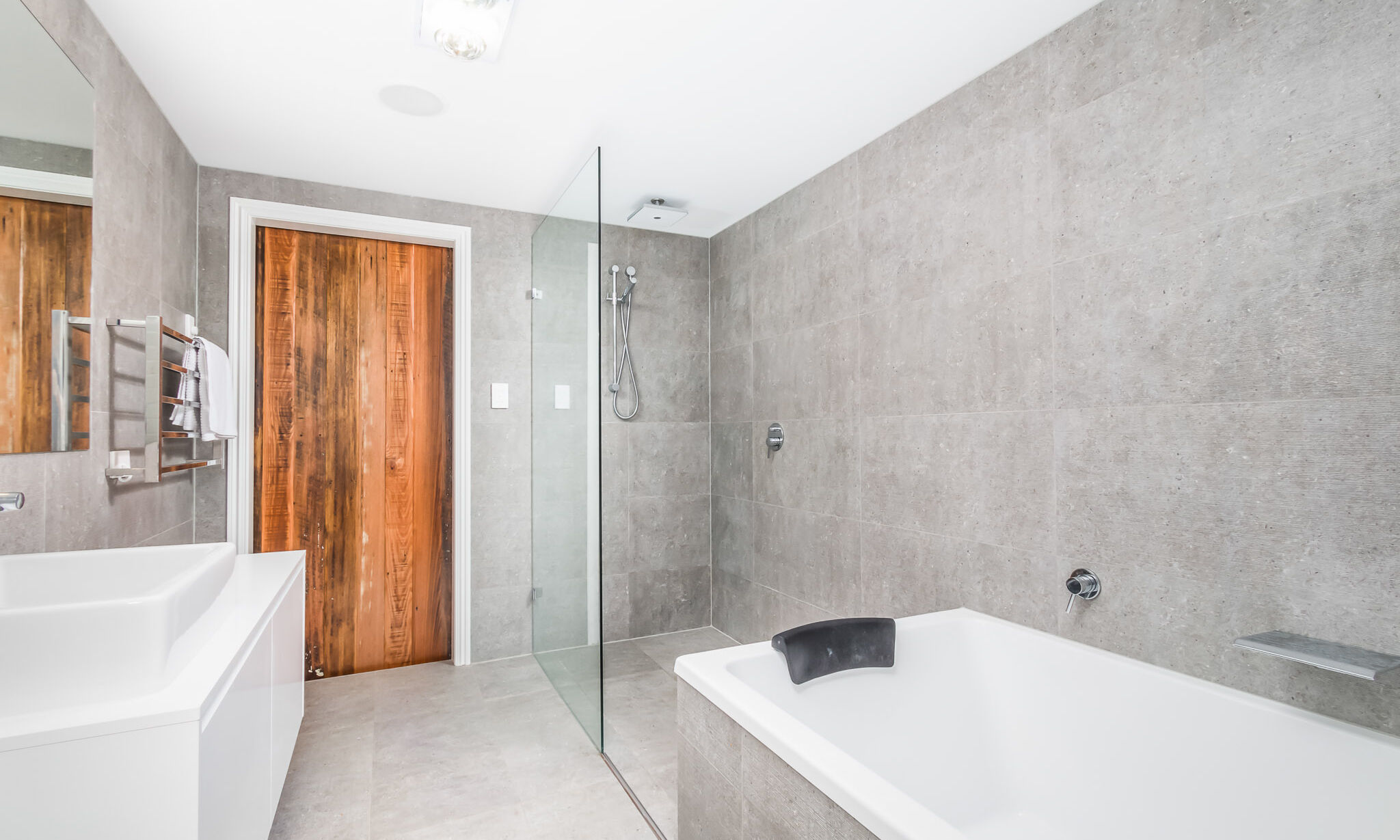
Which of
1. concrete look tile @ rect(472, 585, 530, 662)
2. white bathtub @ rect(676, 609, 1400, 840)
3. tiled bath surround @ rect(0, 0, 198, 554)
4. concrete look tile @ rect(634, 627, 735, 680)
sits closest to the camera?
white bathtub @ rect(676, 609, 1400, 840)

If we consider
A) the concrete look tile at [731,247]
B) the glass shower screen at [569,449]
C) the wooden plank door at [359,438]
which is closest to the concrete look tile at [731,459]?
the concrete look tile at [731,247]

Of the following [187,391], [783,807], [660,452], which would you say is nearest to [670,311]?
[660,452]

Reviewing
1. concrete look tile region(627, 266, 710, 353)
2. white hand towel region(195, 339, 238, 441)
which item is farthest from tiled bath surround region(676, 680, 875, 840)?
concrete look tile region(627, 266, 710, 353)

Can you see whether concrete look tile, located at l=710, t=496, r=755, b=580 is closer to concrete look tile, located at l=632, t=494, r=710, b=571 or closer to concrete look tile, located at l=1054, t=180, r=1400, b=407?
concrete look tile, located at l=632, t=494, r=710, b=571

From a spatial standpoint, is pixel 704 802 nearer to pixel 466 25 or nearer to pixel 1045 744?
pixel 1045 744

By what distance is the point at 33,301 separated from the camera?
1396 millimetres

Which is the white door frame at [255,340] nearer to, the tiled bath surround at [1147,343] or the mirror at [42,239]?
the mirror at [42,239]

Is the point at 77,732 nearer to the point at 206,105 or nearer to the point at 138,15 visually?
the point at 138,15

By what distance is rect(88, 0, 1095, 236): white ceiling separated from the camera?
1775 millimetres

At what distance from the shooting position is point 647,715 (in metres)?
2.65

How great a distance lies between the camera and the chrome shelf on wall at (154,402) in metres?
1.88

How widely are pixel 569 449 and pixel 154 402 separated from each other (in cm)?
134

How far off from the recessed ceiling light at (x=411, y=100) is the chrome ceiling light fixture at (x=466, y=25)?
12.6 inches

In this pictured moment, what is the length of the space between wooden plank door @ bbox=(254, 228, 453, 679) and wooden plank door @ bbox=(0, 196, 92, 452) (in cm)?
135
